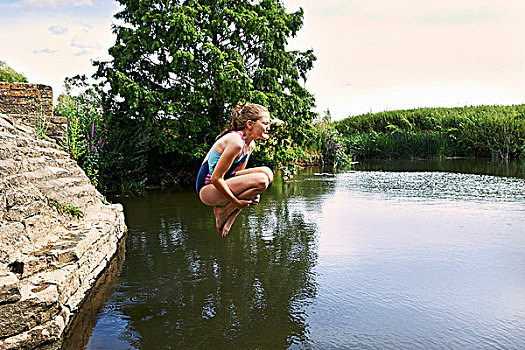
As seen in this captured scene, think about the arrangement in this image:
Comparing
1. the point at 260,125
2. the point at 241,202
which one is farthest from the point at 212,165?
the point at 260,125

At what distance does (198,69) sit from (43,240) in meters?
9.44

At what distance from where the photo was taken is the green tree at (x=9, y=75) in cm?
2425

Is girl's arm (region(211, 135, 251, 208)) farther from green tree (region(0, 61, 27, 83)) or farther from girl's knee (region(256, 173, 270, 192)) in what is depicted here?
green tree (region(0, 61, 27, 83))

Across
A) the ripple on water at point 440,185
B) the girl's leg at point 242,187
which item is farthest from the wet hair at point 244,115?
the ripple on water at point 440,185

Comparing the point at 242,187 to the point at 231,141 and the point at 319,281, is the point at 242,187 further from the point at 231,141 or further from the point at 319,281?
the point at 319,281

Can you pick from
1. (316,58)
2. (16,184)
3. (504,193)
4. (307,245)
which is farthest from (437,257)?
(316,58)

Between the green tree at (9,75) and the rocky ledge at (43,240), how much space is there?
1915 centimetres

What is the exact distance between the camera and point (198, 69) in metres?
13.9

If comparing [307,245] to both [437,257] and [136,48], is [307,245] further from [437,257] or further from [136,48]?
[136,48]

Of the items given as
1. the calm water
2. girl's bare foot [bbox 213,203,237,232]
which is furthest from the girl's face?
the calm water

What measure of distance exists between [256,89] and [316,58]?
2365 mm

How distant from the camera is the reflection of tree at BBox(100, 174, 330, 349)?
4258 mm

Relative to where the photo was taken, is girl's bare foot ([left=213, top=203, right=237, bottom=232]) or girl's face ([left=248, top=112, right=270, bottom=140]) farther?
girl's bare foot ([left=213, top=203, right=237, bottom=232])

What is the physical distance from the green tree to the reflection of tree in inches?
719
